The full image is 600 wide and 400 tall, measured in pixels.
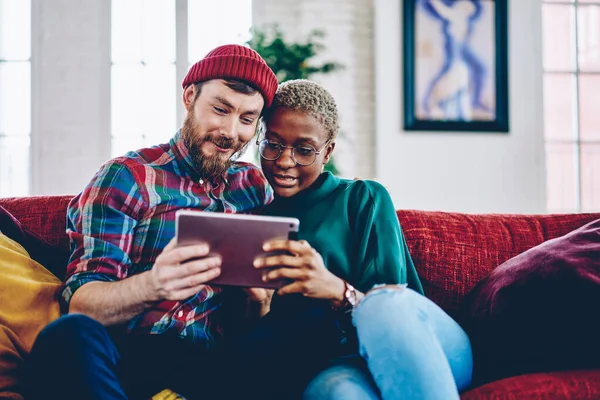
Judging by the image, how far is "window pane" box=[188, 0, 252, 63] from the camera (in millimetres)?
4496

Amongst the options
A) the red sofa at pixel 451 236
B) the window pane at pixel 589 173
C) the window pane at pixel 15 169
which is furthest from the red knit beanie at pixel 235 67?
the window pane at pixel 589 173

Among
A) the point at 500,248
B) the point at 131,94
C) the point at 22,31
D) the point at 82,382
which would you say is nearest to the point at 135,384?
the point at 82,382

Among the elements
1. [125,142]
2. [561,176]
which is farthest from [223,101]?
[561,176]

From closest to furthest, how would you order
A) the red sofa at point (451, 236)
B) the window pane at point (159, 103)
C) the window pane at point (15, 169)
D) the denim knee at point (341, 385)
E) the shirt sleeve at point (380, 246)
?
the denim knee at point (341, 385)
the shirt sleeve at point (380, 246)
the red sofa at point (451, 236)
the window pane at point (15, 169)
the window pane at point (159, 103)

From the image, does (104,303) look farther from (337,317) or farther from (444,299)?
(444,299)

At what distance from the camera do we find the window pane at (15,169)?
4332 millimetres

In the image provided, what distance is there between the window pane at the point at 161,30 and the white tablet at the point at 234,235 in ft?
12.2

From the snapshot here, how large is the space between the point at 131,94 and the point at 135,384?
3.64m

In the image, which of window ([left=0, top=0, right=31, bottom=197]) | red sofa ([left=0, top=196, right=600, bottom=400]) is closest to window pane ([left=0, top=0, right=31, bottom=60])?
window ([left=0, top=0, right=31, bottom=197])

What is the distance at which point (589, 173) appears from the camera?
4605 millimetres

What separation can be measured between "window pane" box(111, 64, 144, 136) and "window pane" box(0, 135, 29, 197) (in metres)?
0.70

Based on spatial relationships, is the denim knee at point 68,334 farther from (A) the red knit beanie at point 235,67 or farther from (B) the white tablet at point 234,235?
(A) the red knit beanie at point 235,67

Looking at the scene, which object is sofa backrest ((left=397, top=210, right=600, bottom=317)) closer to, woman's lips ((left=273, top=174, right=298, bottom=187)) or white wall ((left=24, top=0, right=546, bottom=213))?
woman's lips ((left=273, top=174, right=298, bottom=187))

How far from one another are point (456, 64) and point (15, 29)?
3339 mm
